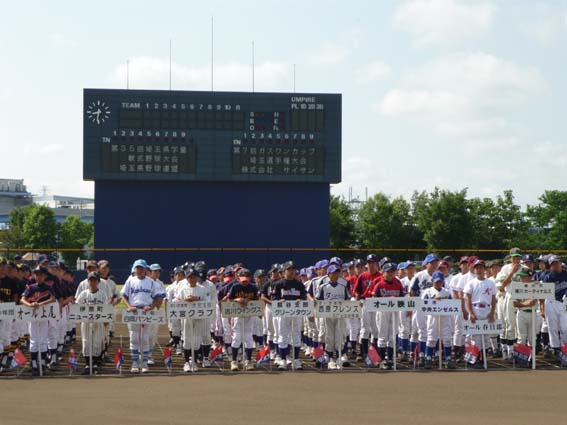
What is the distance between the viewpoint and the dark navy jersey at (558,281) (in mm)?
15891

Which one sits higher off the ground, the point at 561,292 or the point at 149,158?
the point at 149,158

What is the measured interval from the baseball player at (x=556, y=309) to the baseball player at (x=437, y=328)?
190 centimetres

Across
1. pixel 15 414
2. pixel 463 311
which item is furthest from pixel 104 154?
pixel 15 414

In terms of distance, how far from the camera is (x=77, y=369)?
15.5 m

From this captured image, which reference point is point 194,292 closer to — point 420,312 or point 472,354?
point 420,312

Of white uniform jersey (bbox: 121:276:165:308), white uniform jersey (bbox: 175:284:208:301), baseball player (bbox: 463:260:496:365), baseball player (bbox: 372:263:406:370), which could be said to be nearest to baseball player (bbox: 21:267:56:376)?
white uniform jersey (bbox: 121:276:165:308)

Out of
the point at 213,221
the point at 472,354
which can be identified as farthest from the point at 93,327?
the point at 213,221

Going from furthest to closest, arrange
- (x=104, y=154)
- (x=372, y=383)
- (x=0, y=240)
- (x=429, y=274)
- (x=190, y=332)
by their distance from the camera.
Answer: (x=0, y=240)
(x=104, y=154)
(x=429, y=274)
(x=190, y=332)
(x=372, y=383)

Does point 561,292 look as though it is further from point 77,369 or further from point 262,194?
point 262,194

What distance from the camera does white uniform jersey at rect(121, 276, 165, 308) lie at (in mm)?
15227

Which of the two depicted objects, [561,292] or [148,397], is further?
[561,292]

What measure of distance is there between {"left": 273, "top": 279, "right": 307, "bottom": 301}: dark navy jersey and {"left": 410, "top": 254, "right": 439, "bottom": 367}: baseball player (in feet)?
7.55

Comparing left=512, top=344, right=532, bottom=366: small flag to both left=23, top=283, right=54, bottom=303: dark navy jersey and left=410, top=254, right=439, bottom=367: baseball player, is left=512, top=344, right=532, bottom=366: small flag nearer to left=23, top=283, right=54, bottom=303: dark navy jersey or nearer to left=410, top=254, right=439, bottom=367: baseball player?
left=410, top=254, right=439, bottom=367: baseball player

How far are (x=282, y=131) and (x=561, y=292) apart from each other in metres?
22.6
